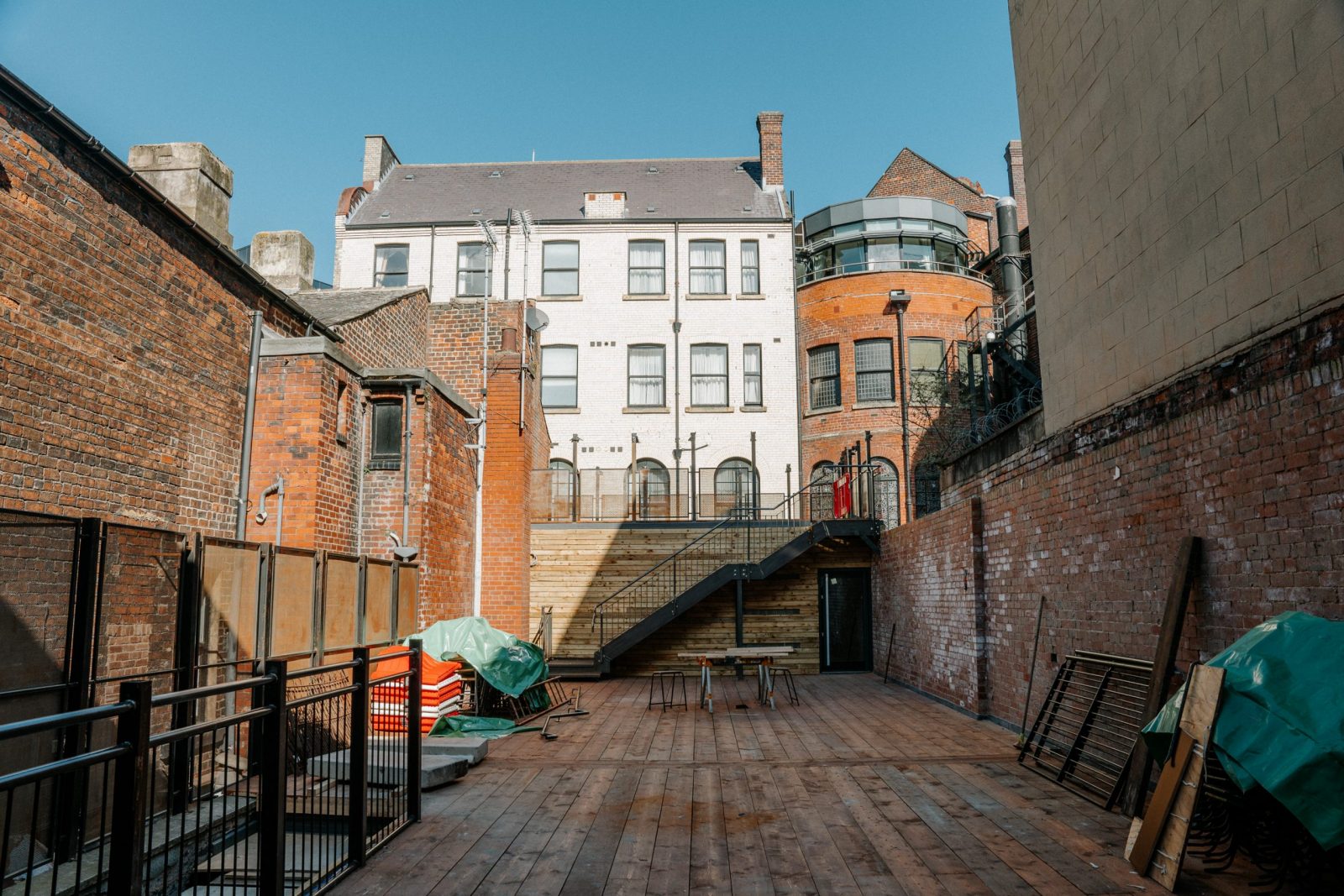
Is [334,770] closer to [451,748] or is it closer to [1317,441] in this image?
[451,748]

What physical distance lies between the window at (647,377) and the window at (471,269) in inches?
172

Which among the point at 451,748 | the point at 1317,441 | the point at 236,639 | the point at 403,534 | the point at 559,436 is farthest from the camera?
the point at 559,436

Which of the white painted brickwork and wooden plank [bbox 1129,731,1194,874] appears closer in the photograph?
wooden plank [bbox 1129,731,1194,874]

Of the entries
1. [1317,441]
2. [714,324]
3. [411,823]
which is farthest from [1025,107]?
[714,324]

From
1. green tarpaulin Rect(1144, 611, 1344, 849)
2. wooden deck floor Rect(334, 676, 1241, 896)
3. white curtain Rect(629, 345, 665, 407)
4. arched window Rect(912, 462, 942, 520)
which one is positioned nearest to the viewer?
green tarpaulin Rect(1144, 611, 1344, 849)

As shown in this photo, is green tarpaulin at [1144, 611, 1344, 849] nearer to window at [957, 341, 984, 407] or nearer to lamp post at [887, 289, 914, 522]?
lamp post at [887, 289, 914, 522]

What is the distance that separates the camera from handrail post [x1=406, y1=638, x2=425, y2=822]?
593cm

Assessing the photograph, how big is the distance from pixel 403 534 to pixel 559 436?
11930 millimetres

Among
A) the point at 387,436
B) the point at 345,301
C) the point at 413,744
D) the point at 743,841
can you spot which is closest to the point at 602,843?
the point at 743,841

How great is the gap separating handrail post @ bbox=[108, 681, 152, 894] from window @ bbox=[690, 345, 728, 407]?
Result: 20057mm

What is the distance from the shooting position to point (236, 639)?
6934 millimetres

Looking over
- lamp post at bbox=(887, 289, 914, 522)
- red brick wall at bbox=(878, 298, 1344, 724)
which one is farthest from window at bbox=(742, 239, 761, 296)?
red brick wall at bbox=(878, 298, 1344, 724)

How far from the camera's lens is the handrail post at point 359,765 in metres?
5.02

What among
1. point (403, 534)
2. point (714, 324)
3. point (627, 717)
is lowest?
point (627, 717)
